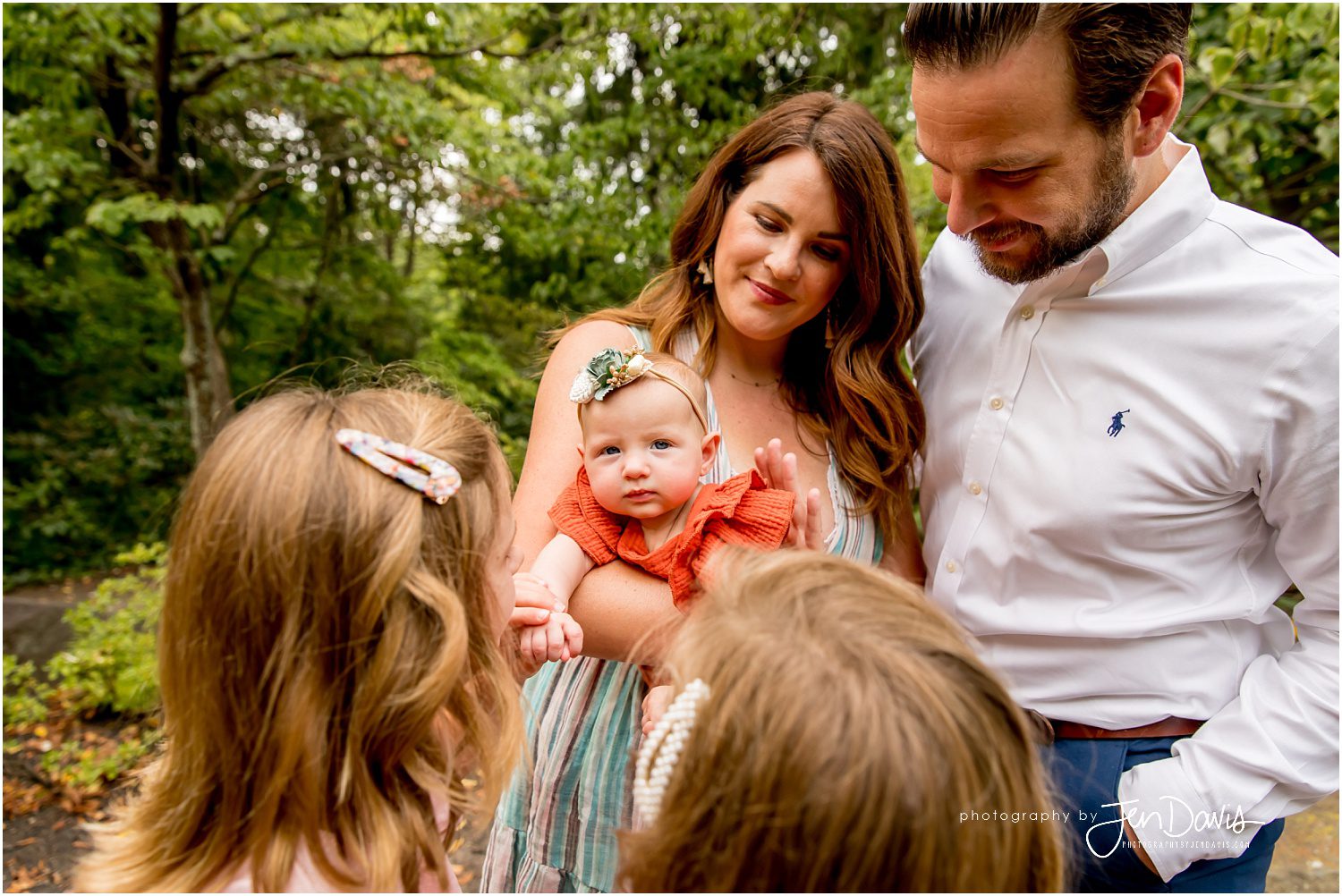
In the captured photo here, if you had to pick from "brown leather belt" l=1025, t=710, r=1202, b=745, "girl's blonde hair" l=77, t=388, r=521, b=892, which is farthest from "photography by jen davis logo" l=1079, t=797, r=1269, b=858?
"girl's blonde hair" l=77, t=388, r=521, b=892

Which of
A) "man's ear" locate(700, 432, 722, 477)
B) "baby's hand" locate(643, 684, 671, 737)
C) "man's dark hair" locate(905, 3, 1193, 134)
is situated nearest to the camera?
"baby's hand" locate(643, 684, 671, 737)

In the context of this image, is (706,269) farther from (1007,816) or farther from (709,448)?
(1007,816)

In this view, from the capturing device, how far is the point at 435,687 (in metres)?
1.39

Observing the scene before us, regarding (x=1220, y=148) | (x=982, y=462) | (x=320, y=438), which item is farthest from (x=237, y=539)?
(x=1220, y=148)

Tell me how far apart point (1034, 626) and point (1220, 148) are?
10.3ft

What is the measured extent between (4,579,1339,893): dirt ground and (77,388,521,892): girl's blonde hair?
2412 millimetres

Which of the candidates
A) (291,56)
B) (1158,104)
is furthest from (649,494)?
(291,56)

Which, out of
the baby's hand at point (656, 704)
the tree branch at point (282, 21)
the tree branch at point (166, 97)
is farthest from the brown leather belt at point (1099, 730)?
the tree branch at point (166, 97)

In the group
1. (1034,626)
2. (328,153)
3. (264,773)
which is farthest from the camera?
(328,153)

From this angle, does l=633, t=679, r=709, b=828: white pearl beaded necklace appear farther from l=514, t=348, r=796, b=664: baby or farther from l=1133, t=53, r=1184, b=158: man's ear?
l=1133, t=53, r=1184, b=158: man's ear

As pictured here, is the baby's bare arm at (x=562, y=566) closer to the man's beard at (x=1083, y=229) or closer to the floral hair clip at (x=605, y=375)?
the floral hair clip at (x=605, y=375)

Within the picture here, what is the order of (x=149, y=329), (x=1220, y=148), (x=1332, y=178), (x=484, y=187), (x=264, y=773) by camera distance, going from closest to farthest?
(x=264, y=773) < (x=1220, y=148) < (x=1332, y=178) < (x=484, y=187) < (x=149, y=329)

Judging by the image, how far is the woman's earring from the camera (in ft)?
8.17

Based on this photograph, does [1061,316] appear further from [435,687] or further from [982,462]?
[435,687]
